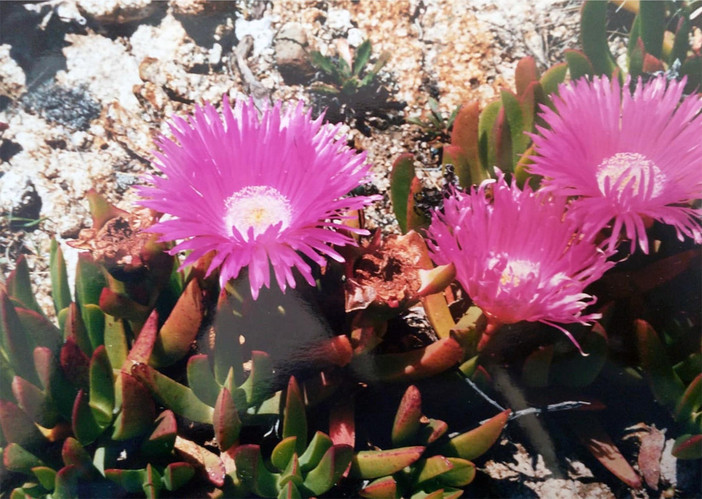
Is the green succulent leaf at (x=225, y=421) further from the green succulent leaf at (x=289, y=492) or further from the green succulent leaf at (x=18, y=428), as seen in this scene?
the green succulent leaf at (x=18, y=428)

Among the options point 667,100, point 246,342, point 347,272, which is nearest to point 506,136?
point 667,100

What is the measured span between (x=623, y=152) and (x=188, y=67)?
63 centimetres

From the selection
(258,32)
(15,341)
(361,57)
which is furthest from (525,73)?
(15,341)

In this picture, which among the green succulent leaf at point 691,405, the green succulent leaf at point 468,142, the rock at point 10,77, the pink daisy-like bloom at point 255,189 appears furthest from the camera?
the rock at point 10,77

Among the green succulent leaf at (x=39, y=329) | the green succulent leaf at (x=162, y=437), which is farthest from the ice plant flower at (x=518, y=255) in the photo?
the green succulent leaf at (x=39, y=329)

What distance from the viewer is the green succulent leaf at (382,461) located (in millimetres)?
661

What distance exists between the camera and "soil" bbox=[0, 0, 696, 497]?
0.90 m

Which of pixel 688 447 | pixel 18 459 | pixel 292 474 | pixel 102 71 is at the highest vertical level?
pixel 102 71

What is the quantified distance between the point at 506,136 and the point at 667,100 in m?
0.19

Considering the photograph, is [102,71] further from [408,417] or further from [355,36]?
[408,417]

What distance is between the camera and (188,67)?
3.13ft

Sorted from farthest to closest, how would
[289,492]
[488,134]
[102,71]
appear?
[102,71]
[488,134]
[289,492]

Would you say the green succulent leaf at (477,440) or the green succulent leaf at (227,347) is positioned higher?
the green succulent leaf at (227,347)

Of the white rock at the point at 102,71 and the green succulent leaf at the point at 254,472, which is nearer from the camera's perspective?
the green succulent leaf at the point at 254,472
